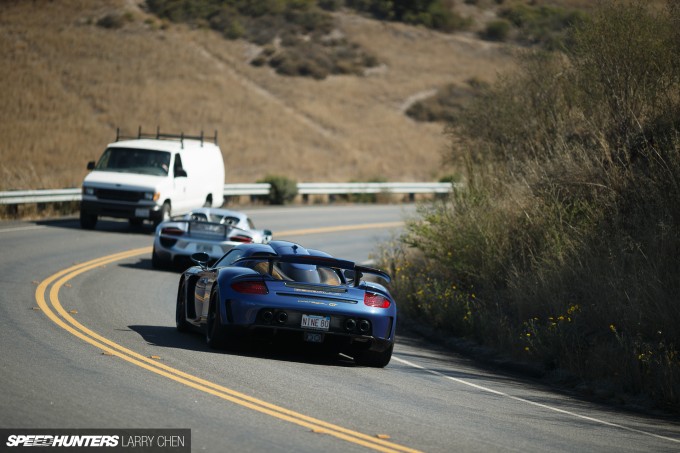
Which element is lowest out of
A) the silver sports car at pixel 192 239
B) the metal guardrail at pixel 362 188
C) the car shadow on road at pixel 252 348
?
the car shadow on road at pixel 252 348

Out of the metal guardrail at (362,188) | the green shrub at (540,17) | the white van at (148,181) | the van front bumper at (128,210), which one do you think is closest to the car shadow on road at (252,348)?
the van front bumper at (128,210)

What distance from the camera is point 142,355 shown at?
37.6 ft

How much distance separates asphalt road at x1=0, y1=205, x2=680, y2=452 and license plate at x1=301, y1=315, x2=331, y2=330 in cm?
46

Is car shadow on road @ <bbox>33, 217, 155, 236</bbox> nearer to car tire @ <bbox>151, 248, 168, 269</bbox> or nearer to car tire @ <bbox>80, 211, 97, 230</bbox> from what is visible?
car tire @ <bbox>80, 211, 97, 230</bbox>

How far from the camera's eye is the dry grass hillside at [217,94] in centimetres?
6719

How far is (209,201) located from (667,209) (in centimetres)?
1842

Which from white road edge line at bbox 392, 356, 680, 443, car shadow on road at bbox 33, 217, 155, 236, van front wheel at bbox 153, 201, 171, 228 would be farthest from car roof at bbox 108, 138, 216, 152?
white road edge line at bbox 392, 356, 680, 443

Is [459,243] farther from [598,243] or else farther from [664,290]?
[664,290]

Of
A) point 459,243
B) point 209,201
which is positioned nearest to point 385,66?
point 209,201

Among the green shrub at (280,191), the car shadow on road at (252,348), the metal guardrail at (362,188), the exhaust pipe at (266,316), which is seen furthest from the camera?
the metal guardrail at (362,188)

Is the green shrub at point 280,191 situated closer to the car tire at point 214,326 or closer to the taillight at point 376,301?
the car tire at point 214,326

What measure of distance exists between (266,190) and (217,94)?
136 ft

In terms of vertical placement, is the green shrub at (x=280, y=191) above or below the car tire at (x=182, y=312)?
above

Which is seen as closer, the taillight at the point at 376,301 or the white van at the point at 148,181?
the taillight at the point at 376,301
